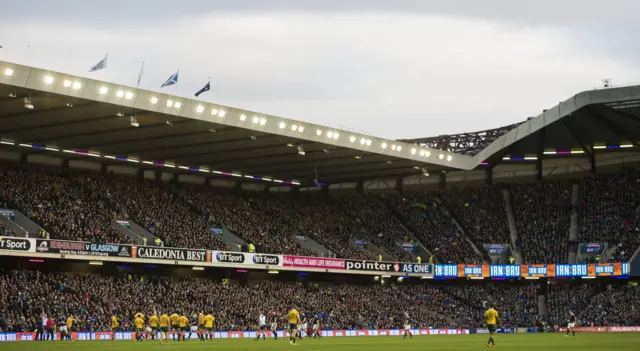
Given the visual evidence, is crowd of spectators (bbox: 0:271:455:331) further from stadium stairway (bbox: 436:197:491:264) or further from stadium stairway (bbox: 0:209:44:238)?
stadium stairway (bbox: 436:197:491:264)

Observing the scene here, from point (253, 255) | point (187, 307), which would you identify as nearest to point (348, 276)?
point (253, 255)

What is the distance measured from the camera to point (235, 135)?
2336 inches

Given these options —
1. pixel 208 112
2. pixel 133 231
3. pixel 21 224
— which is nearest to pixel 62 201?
pixel 21 224

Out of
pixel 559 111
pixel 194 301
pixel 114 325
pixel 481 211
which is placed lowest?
pixel 114 325

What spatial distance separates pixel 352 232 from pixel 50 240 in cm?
3267

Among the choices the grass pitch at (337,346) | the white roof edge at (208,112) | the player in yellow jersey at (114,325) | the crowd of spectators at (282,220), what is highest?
the white roof edge at (208,112)

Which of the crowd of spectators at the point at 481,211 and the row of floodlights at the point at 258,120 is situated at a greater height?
the row of floodlights at the point at 258,120

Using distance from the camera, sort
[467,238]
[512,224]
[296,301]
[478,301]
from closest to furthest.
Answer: [296,301] < [478,301] < [512,224] < [467,238]

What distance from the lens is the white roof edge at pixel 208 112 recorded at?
44906 millimetres

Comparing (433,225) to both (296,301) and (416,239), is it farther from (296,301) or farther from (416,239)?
(296,301)

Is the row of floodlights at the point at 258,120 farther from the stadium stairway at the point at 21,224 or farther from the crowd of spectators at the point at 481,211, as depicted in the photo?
the stadium stairway at the point at 21,224

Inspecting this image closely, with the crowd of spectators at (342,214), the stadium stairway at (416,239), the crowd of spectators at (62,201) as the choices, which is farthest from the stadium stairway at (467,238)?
the crowd of spectators at (62,201)

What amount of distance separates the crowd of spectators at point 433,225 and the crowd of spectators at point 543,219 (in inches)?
185

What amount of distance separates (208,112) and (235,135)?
20.2ft
